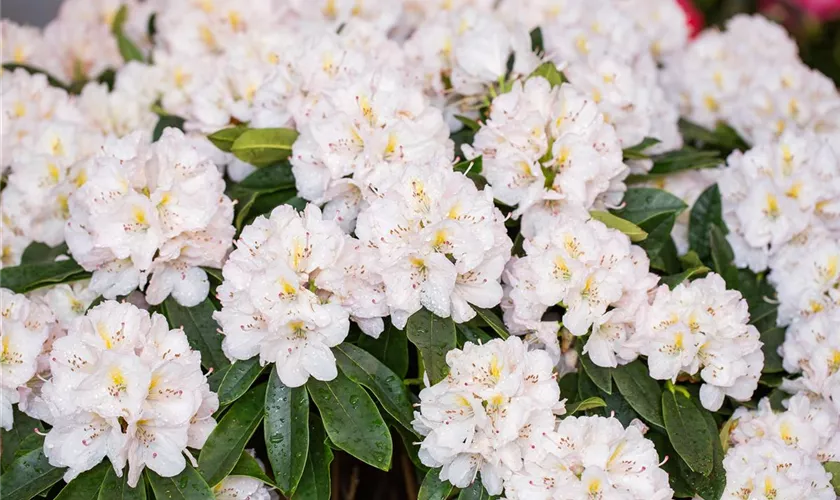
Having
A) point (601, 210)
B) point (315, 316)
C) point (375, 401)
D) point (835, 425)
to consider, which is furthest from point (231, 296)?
point (835, 425)

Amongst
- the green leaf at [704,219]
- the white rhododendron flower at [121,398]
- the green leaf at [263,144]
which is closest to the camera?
the white rhododendron flower at [121,398]

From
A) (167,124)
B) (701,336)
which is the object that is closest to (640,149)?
(701,336)

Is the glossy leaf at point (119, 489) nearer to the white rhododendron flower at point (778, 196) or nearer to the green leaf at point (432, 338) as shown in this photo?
the green leaf at point (432, 338)

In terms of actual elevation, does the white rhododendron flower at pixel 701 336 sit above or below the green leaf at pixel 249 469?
above

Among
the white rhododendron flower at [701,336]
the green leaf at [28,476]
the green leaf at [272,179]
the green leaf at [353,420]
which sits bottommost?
the green leaf at [28,476]

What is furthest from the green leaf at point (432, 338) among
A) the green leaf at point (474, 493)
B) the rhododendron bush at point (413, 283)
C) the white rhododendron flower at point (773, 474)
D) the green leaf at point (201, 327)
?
the white rhododendron flower at point (773, 474)

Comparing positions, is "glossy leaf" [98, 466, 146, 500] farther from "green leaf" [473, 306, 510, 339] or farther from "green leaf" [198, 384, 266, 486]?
"green leaf" [473, 306, 510, 339]

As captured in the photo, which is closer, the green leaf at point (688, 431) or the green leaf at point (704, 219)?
the green leaf at point (688, 431)
